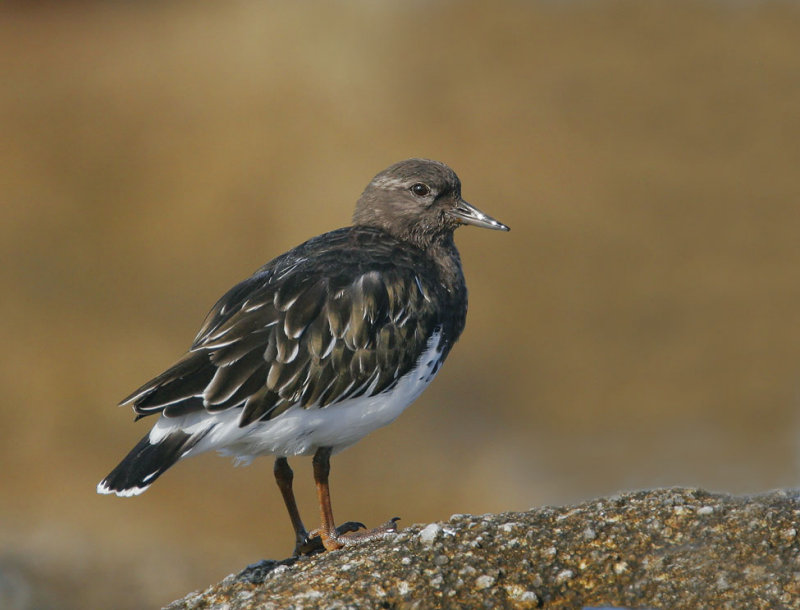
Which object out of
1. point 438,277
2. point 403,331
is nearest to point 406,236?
point 438,277

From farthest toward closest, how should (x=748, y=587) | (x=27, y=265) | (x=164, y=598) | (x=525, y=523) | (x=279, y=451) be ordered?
(x=27, y=265) < (x=164, y=598) < (x=279, y=451) < (x=525, y=523) < (x=748, y=587)

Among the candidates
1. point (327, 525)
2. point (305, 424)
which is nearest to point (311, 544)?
point (327, 525)

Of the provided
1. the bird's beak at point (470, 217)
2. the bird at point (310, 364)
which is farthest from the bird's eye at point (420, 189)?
the bird at point (310, 364)

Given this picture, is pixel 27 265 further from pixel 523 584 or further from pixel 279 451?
pixel 523 584

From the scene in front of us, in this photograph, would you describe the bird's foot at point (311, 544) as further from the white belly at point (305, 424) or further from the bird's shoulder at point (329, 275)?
the bird's shoulder at point (329, 275)

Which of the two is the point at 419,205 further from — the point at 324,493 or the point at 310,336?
the point at 324,493
